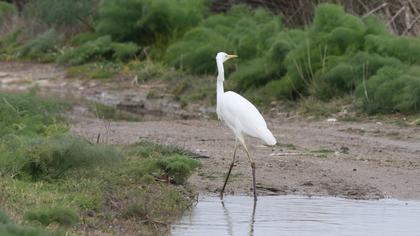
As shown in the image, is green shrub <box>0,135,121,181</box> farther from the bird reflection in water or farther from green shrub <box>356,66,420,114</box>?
green shrub <box>356,66,420,114</box>

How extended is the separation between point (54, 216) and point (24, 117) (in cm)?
613

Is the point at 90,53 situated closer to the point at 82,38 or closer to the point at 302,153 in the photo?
the point at 82,38

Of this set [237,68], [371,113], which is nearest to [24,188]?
[371,113]

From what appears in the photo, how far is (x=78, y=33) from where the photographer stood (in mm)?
27406

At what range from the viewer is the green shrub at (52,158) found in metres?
10.0

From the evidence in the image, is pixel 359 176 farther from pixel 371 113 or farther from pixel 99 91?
pixel 99 91

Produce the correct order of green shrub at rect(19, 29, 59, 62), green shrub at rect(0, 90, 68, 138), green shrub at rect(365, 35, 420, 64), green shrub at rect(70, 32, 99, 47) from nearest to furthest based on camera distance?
green shrub at rect(0, 90, 68, 138)
green shrub at rect(365, 35, 420, 64)
green shrub at rect(70, 32, 99, 47)
green shrub at rect(19, 29, 59, 62)

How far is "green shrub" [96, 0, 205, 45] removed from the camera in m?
23.8

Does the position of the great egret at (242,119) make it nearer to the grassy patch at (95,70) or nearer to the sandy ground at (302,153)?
the sandy ground at (302,153)

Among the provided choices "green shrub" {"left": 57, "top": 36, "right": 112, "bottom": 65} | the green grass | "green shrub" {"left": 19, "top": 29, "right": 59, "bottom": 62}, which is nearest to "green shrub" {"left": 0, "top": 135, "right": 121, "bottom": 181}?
the green grass

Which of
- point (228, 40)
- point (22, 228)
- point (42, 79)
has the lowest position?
point (42, 79)

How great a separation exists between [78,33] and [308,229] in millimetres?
18564

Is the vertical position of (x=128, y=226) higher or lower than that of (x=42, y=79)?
higher

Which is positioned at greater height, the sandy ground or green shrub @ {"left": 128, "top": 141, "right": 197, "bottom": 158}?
green shrub @ {"left": 128, "top": 141, "right": 197, "bottom": 158}
